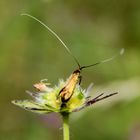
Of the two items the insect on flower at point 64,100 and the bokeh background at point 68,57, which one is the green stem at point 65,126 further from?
the bokeh background at point 68,57

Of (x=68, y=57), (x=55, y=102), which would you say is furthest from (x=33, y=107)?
(x=68, y=57)

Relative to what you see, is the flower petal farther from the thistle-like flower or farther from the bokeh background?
the bokeh background

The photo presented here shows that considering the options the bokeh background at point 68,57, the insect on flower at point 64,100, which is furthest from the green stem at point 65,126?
the bokeh background at point 68,57

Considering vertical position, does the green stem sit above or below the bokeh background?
below

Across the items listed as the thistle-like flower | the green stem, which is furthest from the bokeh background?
the green stem

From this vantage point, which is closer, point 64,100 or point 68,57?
point 64,100

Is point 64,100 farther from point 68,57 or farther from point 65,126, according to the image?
point 68,57

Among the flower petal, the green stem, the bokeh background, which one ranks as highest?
the bokeh background

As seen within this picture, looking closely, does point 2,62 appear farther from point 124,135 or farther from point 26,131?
point 124,135
